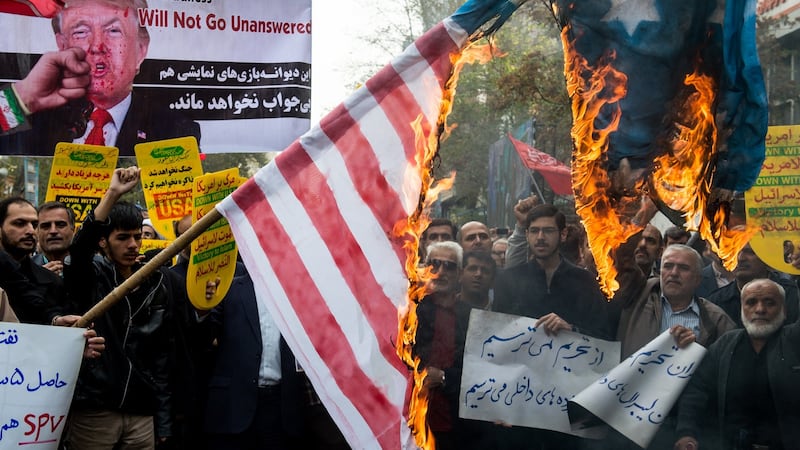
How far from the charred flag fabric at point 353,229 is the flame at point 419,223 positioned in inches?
0.9

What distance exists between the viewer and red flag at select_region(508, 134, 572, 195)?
10.0m

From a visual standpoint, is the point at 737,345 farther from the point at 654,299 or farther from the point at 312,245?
the point at 312,245

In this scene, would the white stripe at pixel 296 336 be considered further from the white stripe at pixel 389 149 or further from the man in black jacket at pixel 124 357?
the man in black jacket at pixel 124 357

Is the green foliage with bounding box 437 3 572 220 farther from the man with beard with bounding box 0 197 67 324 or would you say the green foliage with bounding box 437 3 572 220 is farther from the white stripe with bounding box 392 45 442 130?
the white stripe with bounding box 392 45 442 130

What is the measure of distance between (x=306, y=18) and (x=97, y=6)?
53.5 inches

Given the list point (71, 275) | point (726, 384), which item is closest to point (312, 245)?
point (71, 275)

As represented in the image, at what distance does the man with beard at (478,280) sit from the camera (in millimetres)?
5625

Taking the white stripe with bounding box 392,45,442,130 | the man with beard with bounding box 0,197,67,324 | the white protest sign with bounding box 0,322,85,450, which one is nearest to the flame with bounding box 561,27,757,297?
the white stripe with bounding box 392,45,442,130

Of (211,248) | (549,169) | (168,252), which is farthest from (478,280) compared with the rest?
(549,169)

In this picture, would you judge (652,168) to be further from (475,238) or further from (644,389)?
(475,238)

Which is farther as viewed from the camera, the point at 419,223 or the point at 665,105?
the point at 665,105

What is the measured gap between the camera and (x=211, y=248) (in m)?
4.58

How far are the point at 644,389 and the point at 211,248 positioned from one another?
2.10 m

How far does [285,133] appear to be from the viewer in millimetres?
6691
